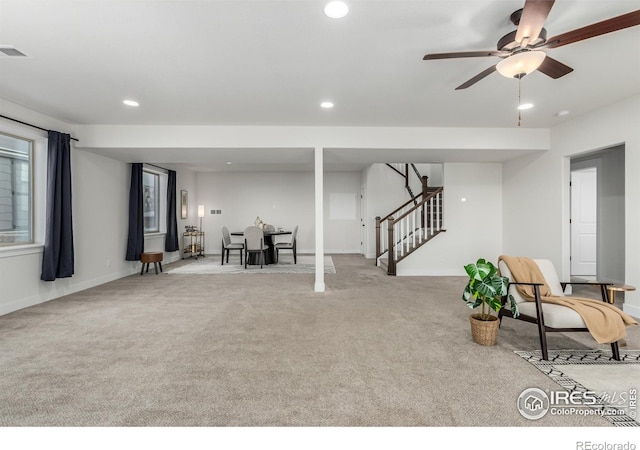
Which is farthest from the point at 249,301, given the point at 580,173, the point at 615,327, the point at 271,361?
the point at 580,173

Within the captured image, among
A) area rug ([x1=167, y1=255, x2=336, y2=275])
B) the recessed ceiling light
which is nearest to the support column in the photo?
area rug ([x1=167, y1=255, x2=336, y2=275])

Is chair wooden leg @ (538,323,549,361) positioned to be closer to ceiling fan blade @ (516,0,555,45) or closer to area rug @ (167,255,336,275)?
ceiling fan blade @ (516,0,555,45)

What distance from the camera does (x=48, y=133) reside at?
14.2 ft

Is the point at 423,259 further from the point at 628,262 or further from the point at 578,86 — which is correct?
the point at 578,86

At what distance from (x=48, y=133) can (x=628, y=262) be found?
7825 millimetres

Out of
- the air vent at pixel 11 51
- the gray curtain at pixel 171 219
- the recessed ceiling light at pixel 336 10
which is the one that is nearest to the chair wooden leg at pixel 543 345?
the recessed ceiling light at pixel 336 10

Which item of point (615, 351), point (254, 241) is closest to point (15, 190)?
point (254, 241)

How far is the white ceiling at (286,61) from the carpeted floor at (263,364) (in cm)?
263

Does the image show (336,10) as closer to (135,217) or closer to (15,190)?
(15,190)

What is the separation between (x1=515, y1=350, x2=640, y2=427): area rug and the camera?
1908 millimetres

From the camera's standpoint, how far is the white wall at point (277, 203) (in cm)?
1012

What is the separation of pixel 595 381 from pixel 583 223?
5483mm

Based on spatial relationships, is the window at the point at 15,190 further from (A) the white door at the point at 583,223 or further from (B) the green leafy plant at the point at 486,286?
(A) the white door at the point at 583,223

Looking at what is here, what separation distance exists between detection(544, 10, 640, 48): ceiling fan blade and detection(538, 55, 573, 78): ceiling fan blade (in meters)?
0.25
